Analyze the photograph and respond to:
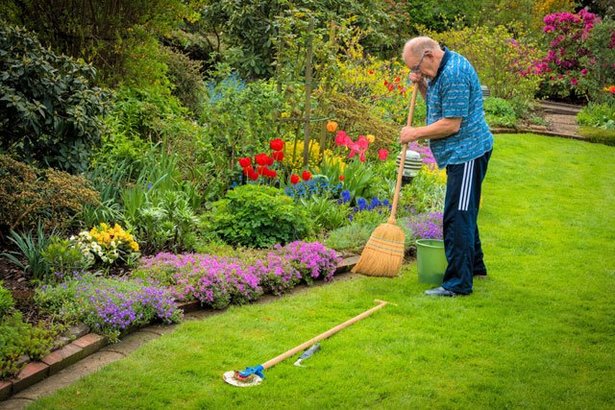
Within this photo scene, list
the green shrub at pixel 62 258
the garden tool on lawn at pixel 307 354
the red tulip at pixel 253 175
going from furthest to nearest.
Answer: the red tulip at pixel 253 175
the green shrub at pixel 62 258
the garden tool on lawn at pixel 307 354

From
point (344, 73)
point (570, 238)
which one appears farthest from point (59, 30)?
point (570, 238)

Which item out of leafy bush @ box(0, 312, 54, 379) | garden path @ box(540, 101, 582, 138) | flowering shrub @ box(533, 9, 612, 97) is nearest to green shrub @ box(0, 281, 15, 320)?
leafy bush @ box(0, 312, 54, 379)

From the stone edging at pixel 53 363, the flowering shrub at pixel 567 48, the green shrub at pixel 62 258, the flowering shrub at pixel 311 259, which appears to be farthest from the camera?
the flowering shrub at pixel 567 48

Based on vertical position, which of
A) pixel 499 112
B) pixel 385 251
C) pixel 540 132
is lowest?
pixel 385 251

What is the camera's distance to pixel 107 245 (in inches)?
211

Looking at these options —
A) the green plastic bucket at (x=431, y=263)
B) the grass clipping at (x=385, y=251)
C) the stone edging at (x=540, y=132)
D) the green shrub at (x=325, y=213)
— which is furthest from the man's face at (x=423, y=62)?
the stone edging at (x=540, y=132)

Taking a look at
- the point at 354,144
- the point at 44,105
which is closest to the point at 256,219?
the point at 44,105

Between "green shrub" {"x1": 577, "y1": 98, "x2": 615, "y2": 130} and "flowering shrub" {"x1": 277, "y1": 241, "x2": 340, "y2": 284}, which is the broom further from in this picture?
"green shrub" {"x1": 577, "y1": 98, "x2": 615, "y2": 130}

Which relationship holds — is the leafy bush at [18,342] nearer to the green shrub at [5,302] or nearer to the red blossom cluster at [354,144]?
the green shrub at [5,302]

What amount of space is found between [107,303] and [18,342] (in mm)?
666

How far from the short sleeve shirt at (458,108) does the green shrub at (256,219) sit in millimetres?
1413

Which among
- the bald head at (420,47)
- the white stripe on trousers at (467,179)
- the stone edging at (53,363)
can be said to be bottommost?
the stone edging at (53,363)

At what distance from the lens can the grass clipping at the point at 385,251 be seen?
5.50m

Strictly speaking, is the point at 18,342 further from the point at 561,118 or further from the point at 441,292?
the point at 561,118
